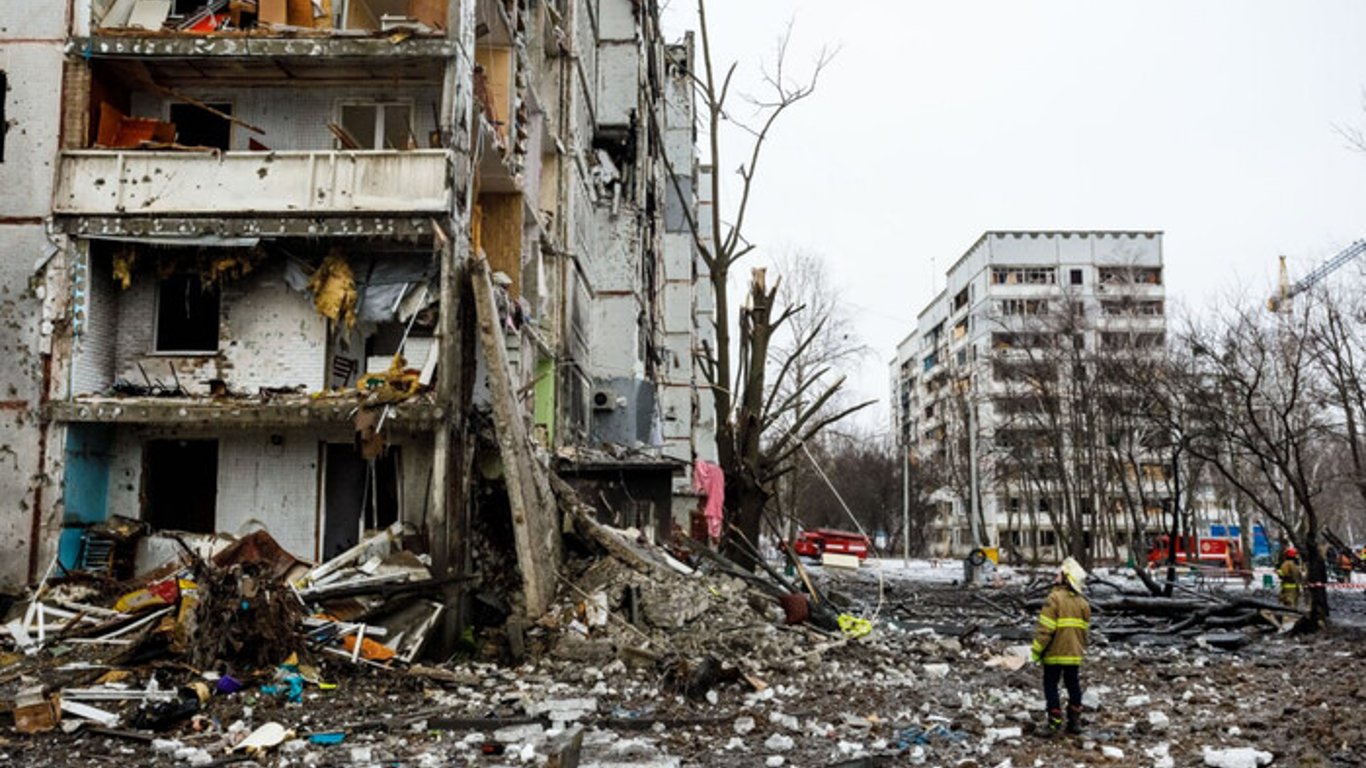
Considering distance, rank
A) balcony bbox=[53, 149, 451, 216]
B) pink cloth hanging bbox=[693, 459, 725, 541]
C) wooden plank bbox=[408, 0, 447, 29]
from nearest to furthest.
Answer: balcony bbox=[53, 149, 451, 216]
wooden plank bbox=[408, 0, 447, 29]
pink cloth hanging bbox=[693, 459, 725, 541]

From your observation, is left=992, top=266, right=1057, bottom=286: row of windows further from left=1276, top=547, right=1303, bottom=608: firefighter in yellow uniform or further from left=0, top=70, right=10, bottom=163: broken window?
left=0, top=70, right=10, bottom=163: broken window

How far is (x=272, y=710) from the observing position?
35.7ft

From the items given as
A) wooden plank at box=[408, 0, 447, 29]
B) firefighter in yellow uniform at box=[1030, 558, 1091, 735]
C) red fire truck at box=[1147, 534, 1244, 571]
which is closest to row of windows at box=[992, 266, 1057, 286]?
red fire truck at box=[1147, 534, 1244, 571]

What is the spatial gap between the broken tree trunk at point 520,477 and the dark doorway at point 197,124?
5.92 metres

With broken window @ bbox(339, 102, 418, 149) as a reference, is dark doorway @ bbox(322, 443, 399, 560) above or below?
below

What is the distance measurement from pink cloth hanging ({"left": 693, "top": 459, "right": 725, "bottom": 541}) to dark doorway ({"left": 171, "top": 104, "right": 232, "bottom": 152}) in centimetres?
1448

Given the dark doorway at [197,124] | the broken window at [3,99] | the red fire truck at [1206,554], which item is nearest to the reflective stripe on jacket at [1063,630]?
the dark doorway at [197,124]

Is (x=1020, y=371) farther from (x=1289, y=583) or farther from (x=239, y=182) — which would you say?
(x=239, y=182)

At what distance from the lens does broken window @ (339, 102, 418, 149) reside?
18.6 metres

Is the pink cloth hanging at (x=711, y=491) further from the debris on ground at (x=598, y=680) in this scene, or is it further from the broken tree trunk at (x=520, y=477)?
the broken tree trunk at (x=520, y=477)

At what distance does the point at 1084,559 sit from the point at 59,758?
136ft

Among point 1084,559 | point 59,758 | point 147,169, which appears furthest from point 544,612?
point 1084,559

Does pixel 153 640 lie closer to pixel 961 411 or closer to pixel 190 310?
pixel 190 310

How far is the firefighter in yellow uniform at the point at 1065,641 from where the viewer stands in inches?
392
